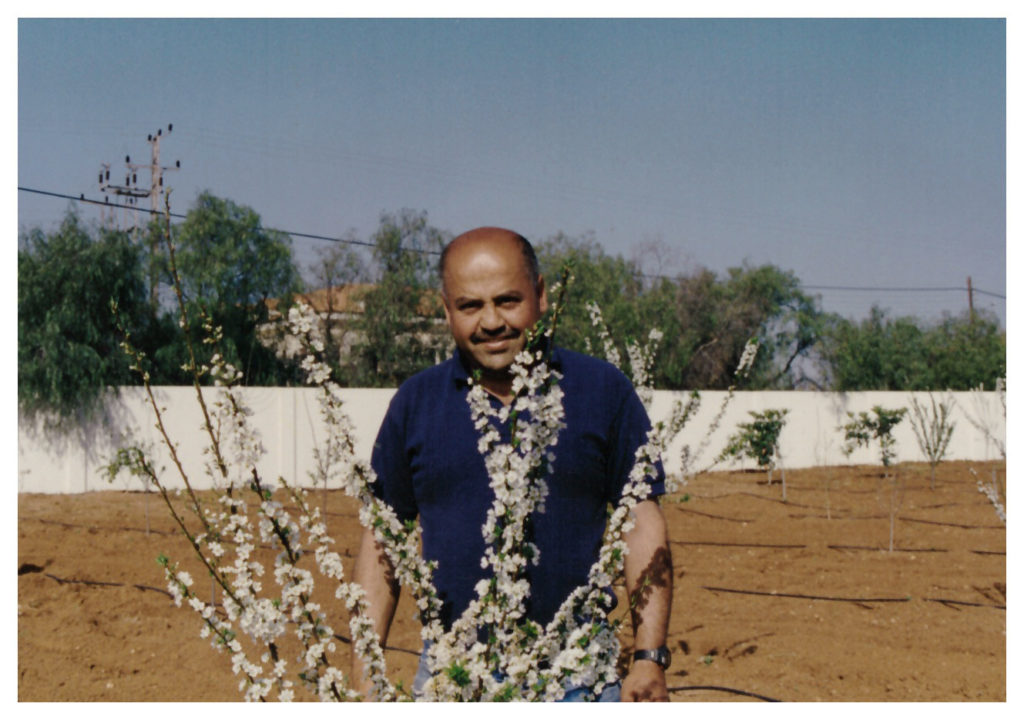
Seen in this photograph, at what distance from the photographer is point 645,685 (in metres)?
1.83

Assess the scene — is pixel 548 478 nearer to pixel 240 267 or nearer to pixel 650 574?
pixel 650 574

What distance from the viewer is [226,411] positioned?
59.0 inches

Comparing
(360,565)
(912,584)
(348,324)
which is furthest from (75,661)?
(348,324)

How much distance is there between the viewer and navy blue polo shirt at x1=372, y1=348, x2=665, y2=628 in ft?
6.43

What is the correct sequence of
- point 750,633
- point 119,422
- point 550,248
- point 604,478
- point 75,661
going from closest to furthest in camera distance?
point 604,478 → point 75,661 → point 750,633 → point 119,422 → point 550,248

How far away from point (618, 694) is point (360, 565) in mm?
712

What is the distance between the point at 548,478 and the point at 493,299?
445 millimetres

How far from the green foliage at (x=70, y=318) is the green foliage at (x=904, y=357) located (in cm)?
2148

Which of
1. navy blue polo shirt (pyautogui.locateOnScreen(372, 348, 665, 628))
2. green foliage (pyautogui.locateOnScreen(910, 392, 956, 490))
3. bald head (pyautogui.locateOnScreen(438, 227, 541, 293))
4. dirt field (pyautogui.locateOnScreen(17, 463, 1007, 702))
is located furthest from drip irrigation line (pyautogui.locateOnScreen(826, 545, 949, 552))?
bald head (pyautogui.locateOnScreen(438, 227, 541, 293))

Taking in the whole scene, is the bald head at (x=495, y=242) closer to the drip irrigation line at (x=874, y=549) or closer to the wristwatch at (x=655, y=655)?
the wristwatch at (x=655, y=655)

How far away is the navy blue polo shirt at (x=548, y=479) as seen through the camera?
1.96 m

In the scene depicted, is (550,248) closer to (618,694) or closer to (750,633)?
(750,633)

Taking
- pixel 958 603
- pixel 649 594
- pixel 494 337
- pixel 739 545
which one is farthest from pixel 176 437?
pixel 649 594

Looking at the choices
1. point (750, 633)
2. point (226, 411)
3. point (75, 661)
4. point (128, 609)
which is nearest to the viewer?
point (226, 411)
